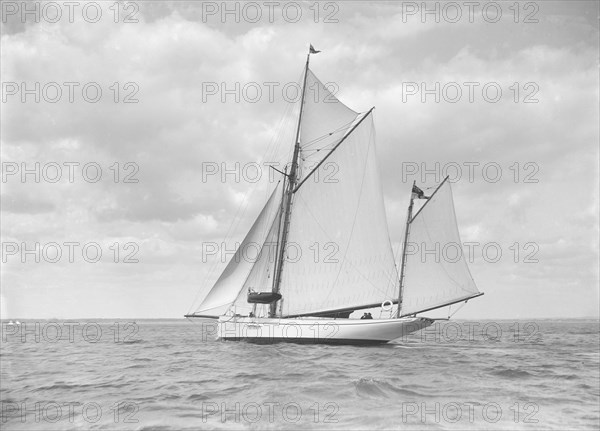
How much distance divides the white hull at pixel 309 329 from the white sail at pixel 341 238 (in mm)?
1495

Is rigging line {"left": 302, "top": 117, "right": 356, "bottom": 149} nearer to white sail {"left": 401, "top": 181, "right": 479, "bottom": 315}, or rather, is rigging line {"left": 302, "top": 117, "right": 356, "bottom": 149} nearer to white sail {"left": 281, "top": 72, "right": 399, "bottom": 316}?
white sail {"left": 281, "top": 72, "right": 399, "bottom": 316}

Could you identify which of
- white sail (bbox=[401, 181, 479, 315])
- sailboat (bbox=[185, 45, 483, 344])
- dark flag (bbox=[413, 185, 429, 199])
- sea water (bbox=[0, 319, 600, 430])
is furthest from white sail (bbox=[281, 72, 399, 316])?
sea water (bbox=[0, 319, 600, 430])

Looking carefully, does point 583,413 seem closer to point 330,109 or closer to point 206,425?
point 206,425

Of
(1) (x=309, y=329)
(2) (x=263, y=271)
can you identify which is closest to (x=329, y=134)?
(2) (x=263, y=271)

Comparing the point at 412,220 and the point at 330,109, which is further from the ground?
the point at 330,109

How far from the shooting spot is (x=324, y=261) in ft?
139

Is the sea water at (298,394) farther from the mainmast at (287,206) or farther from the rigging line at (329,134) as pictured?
the rigging line at (329,134)

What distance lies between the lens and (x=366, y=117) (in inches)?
1721

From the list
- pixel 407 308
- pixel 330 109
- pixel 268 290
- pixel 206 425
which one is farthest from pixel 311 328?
pixel 206 425

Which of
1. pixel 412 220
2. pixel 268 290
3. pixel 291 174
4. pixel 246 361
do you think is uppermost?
pixel 291 174

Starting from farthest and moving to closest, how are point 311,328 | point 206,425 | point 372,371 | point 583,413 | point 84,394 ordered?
point 311,328
point 372,371
point 84,394
point 583,413
point 206,425

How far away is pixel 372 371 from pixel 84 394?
12737 mm

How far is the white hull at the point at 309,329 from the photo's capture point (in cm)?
4100

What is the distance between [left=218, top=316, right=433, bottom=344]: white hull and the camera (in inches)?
1614
